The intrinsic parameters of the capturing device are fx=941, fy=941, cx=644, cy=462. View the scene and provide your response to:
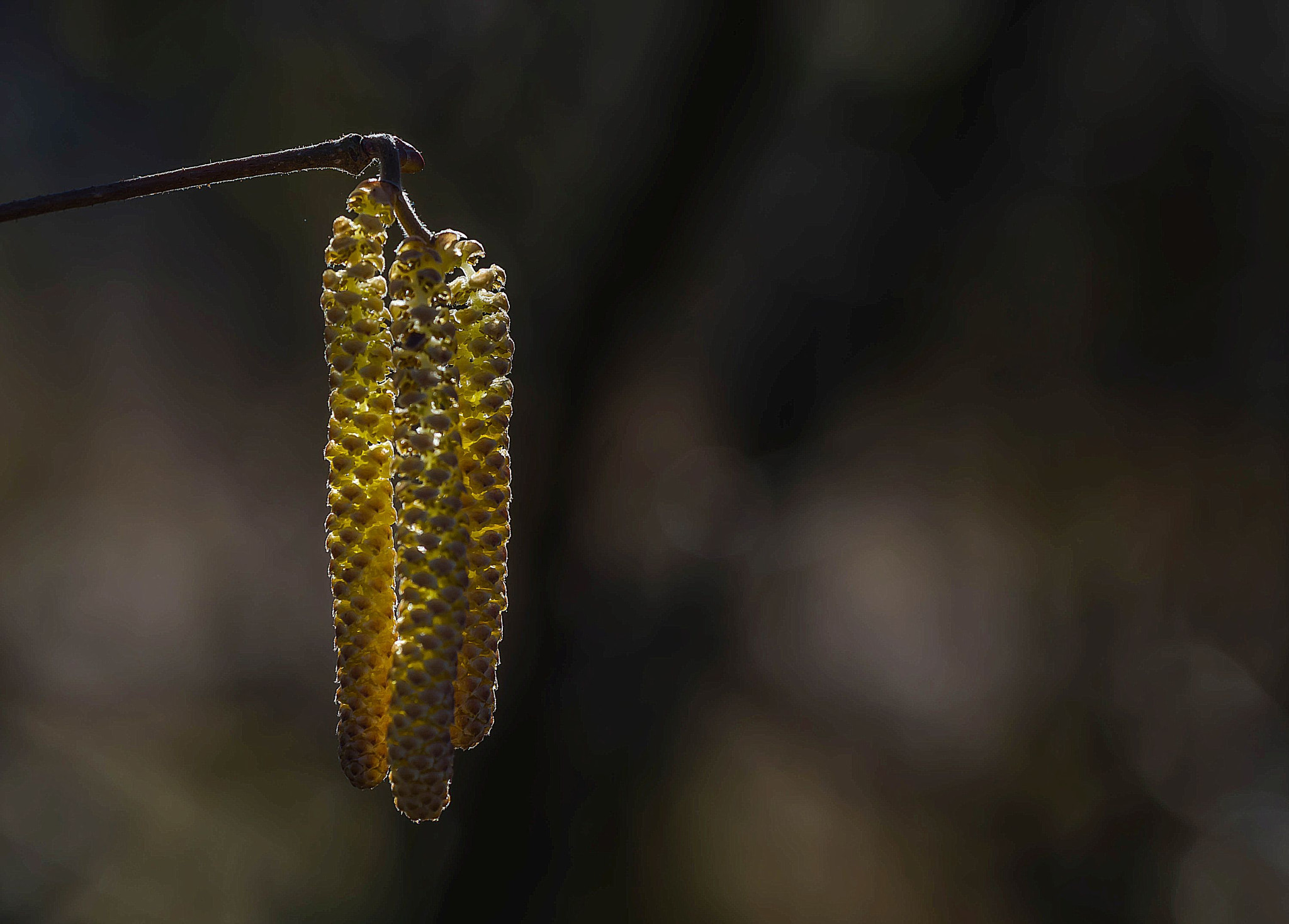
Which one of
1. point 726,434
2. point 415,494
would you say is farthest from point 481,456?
point 726,434

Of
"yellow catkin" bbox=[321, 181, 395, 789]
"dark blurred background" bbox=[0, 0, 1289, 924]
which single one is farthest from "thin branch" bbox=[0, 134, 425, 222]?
"dark blurred background" bbox=[0, 0, 1289, 924]

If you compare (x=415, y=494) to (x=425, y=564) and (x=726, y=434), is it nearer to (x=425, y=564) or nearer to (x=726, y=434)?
(x=425, y=564)

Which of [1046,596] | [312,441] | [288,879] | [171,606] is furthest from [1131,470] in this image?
[171,606]

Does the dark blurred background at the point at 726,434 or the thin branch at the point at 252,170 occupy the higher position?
the thin branch at the point at 252,170

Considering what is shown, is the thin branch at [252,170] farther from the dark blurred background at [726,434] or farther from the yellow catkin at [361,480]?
the dark blurred background at [726,434]

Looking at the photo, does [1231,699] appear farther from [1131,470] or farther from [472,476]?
[472,476]

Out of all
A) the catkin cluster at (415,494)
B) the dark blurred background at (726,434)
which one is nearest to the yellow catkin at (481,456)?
the catkin cluster at (415,494)

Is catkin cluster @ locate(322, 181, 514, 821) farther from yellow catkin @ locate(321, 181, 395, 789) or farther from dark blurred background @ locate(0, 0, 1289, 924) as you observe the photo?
dark blurred background @ locate(0, 0, 1289, 924)

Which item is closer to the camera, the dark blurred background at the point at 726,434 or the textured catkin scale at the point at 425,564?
the textured catkin scale at the point at 425,564
